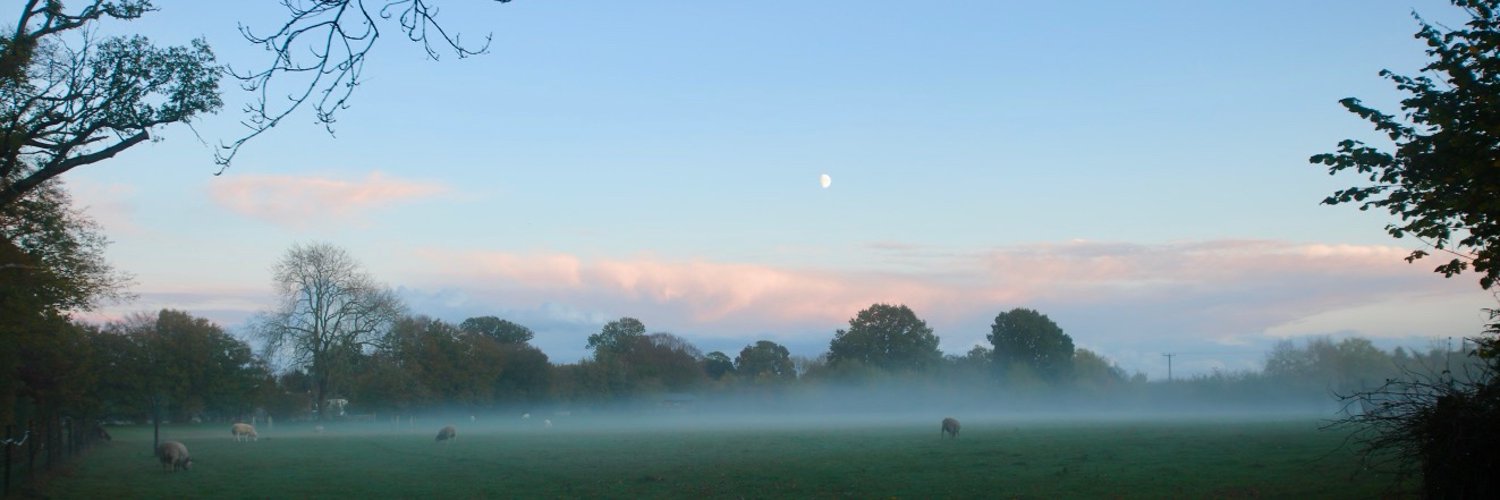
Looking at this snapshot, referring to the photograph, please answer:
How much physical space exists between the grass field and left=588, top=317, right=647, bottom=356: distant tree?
10160cm

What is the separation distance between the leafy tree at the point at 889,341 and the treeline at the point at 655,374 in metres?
0.18

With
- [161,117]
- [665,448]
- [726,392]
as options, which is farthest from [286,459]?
[726,392]

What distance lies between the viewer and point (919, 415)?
109 m

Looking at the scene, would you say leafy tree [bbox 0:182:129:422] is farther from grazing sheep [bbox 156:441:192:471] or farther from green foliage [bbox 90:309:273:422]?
green foliage [bbox 90:309:273:422]

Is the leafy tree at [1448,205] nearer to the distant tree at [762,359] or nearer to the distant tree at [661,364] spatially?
the distant tree at [661,364]

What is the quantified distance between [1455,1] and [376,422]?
83.9 metres

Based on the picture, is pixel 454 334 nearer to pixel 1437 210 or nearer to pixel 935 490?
pixel 935 490

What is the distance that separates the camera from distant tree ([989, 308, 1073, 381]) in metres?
118

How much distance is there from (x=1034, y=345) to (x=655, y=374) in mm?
46829

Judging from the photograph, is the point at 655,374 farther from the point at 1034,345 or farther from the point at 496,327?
the point at 1034,345

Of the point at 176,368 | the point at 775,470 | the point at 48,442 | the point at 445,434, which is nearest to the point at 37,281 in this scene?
the point at 48,442

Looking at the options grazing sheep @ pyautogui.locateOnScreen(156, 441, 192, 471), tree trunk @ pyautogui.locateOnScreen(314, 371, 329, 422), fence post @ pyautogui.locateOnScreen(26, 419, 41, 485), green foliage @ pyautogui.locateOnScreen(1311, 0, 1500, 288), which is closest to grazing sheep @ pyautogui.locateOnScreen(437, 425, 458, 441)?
grazing sheep @ pyautogui.locateOnScreen(156, 441, 192, 471)

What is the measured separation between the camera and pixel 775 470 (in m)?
28.7

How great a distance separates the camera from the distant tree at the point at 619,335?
5763 inches
